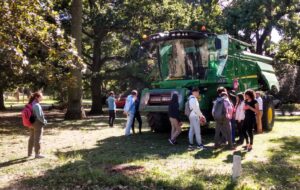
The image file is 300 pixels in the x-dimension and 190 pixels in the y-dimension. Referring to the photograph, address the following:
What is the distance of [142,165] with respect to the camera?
9.83 meters

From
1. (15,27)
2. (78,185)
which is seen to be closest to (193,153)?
(78,185)

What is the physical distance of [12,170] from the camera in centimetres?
955

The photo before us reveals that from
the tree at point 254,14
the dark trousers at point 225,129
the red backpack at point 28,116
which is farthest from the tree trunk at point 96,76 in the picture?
the red backpack at point 28,116

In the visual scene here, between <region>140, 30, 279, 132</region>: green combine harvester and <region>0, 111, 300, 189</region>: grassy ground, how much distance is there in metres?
1.38

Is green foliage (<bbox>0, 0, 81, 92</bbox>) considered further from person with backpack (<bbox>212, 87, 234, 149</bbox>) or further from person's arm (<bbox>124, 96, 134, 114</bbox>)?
person with backpack (<bbox>212, 87, 234, 149</bbox>)

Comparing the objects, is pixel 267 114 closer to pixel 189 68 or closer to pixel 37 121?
pixel 189 68

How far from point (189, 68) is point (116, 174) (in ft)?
23.8

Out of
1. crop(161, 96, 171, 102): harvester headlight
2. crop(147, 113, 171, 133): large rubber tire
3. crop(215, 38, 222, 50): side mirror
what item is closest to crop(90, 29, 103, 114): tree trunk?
crop(147, 113, 171, 133): large rubber tire

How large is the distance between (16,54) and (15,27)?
1.67 metres

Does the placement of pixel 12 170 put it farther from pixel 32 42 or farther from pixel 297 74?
pixel 297 74

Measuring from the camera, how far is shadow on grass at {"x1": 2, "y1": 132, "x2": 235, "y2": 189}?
8109 millimetres

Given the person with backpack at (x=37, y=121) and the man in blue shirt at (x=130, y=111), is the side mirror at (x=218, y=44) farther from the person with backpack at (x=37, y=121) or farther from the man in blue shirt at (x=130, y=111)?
the person with backpack at (x=37, y=121)

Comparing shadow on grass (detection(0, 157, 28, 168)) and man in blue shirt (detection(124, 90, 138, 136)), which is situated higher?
man in blue shirt (detection(124, 90, 138, 136))

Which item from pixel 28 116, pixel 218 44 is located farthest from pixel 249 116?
pixel 28 116
